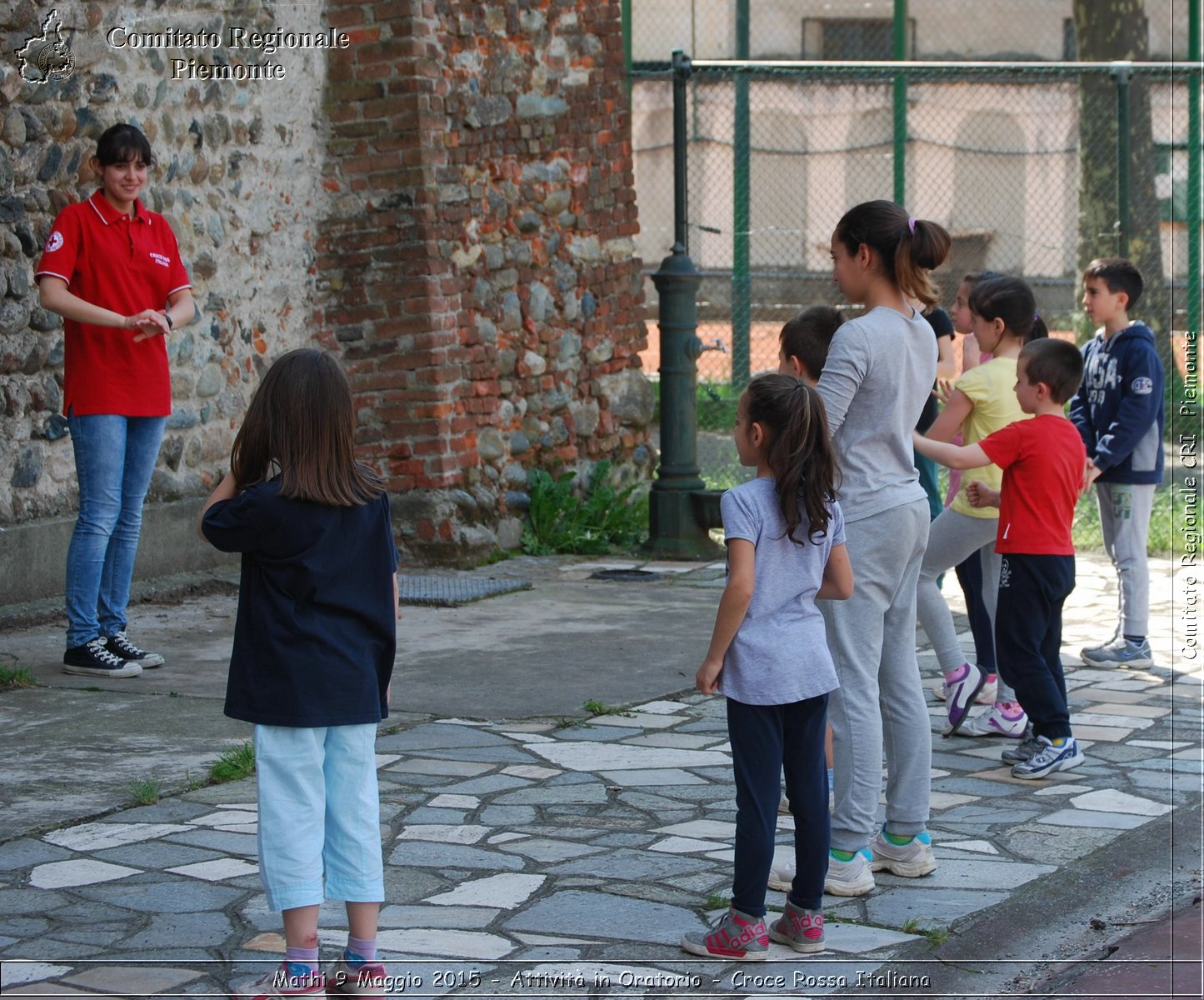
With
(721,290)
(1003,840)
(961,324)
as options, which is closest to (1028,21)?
(721,290)

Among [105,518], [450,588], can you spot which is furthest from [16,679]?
[450,588]

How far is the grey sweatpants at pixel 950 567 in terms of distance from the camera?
545 centimetres

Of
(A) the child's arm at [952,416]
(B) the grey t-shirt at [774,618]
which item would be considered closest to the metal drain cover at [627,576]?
(A) the child's arm at [952,416]

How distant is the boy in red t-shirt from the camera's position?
499 cm

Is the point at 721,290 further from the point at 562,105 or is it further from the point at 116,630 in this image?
the point at 116,630

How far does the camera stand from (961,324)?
604 cm

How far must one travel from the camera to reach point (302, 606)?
3234 millimetres

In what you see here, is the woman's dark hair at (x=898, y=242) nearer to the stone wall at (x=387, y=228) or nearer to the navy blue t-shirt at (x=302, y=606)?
the navy blue t-shirt at (x=302, y=606)

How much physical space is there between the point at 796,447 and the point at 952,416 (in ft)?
6.38

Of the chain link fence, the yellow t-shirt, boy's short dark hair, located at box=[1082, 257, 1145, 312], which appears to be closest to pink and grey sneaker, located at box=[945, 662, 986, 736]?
the yellow t-shirt

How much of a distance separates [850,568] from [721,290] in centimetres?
1471

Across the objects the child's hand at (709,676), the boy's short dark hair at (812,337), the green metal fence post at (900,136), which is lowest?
the child's hand at (709,676)

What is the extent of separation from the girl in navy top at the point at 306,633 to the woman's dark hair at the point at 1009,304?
2798 millimetres

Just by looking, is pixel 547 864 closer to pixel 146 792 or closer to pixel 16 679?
pixel 146 792
